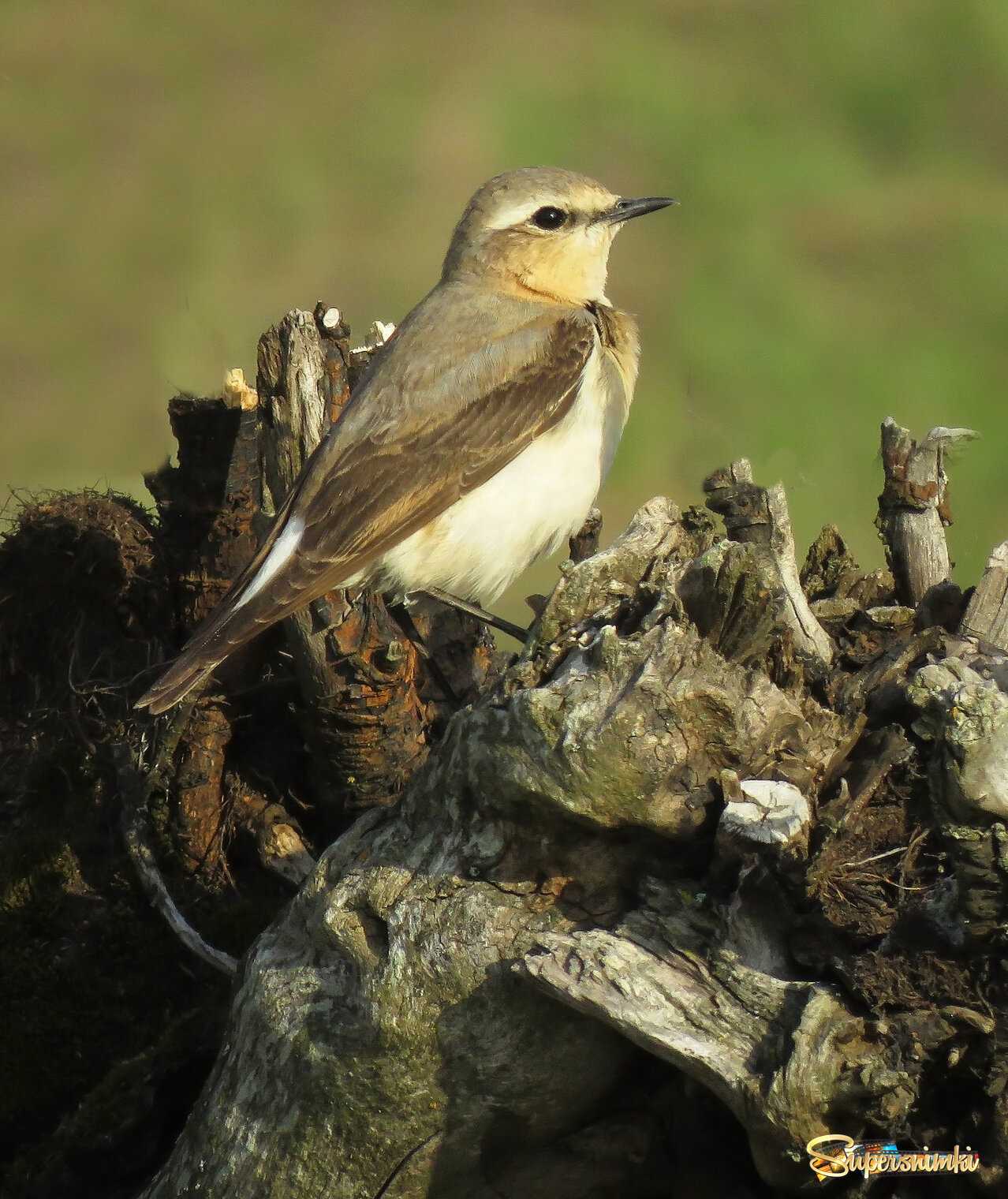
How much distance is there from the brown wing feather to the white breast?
0.07 meters

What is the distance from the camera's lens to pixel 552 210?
713cm

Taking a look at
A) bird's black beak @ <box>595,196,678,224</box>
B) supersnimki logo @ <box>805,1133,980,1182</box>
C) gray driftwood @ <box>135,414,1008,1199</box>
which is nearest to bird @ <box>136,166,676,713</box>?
bird's black beak @ <box>595,196,678,224</box>

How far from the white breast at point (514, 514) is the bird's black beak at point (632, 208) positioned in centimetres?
104

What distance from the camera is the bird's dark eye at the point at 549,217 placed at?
7.13 metres

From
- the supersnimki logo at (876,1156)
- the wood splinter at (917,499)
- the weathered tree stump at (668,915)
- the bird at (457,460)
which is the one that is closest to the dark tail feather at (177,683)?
the bird at (457,460)

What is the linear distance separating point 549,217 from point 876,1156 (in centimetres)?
482

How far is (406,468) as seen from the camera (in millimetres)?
6422

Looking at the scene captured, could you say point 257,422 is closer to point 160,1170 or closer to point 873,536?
point 160,1170

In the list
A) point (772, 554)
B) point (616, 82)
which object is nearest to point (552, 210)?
point (772, 554)

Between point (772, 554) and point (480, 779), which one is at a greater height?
point (772, 554)

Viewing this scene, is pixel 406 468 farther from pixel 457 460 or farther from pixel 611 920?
pixel 611 920

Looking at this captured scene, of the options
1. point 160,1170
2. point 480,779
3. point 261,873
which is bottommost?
point 160,1170

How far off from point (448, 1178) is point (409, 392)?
11.3 ft

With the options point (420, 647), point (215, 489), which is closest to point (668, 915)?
point (420, 647)
